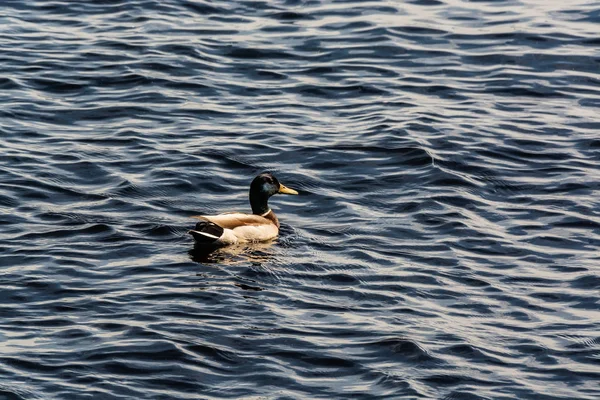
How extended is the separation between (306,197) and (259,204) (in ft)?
2.91

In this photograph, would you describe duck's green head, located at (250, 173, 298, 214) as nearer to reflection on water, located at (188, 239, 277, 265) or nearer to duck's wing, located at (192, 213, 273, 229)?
duck's wing, located at (192, 213, 273, 229)

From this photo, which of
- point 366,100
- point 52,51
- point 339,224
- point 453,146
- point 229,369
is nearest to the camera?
point 229,369

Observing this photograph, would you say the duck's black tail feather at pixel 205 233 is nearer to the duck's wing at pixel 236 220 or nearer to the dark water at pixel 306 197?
the duck's wing at pixel 236 220

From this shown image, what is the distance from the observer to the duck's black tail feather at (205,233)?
1490 cm

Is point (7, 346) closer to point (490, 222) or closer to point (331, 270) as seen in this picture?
point (331, 270)

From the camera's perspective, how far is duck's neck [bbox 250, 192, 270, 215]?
16.2m

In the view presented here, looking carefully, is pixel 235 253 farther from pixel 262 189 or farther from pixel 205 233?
pixel 262 189

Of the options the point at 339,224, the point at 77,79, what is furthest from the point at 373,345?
the point at 77,79

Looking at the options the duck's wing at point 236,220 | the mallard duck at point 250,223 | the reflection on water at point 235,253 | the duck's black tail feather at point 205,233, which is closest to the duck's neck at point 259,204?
the mallard duck at point 250,223

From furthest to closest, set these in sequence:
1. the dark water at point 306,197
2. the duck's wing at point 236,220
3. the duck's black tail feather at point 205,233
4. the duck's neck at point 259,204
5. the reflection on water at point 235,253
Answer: the duck's neck at point 259,204 → the duck's wing at point 236,220 → the duck's black tail feather at point 205,233 → the reflection on water at point 235,253 → the dark water at point 306,197

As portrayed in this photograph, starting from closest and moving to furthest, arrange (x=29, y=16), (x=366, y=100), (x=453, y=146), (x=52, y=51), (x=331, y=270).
Result: (x=331, y=270)
(x=453, y=146)
(x=366, y=100)
(x=52, y=51)
(x=29, y=16)

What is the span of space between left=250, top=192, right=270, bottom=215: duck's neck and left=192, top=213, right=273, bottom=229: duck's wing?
222 millimetres

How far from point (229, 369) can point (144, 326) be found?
3.87 ft

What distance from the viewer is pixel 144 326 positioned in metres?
12.3
